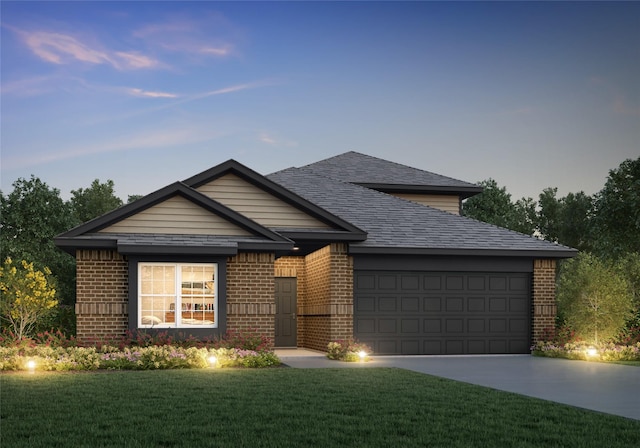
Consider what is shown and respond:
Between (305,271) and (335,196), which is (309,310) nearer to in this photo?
(305,271)

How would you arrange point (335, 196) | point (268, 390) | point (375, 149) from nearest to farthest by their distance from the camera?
point (268, 390) → point (335, 196) → point (375, 149)

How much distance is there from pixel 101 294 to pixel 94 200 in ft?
167

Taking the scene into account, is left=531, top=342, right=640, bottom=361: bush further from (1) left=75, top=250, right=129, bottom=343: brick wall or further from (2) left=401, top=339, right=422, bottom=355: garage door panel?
(1) left=75, top=250, right=129, bottom=343: brick wall

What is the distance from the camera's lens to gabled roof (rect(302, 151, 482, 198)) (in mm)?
28656

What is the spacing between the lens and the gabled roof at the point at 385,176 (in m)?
28.7

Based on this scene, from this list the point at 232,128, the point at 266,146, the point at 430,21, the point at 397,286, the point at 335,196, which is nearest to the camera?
the point at 397,286

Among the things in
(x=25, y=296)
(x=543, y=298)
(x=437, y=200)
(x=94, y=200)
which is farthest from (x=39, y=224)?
(x=543, y=298)

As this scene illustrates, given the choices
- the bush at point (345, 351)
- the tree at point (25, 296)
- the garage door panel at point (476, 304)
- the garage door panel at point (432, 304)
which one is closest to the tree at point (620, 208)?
the garage door panel at point (476, 304)

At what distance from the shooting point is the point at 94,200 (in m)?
67.9

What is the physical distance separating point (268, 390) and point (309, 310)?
39.2 feet

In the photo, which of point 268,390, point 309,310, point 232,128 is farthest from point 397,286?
point 232,128

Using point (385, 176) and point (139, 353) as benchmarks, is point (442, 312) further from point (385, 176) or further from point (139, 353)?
point (139, 353)

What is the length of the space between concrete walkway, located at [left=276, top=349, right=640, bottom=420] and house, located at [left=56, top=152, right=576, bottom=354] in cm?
123

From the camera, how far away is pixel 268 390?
12.5 meters
